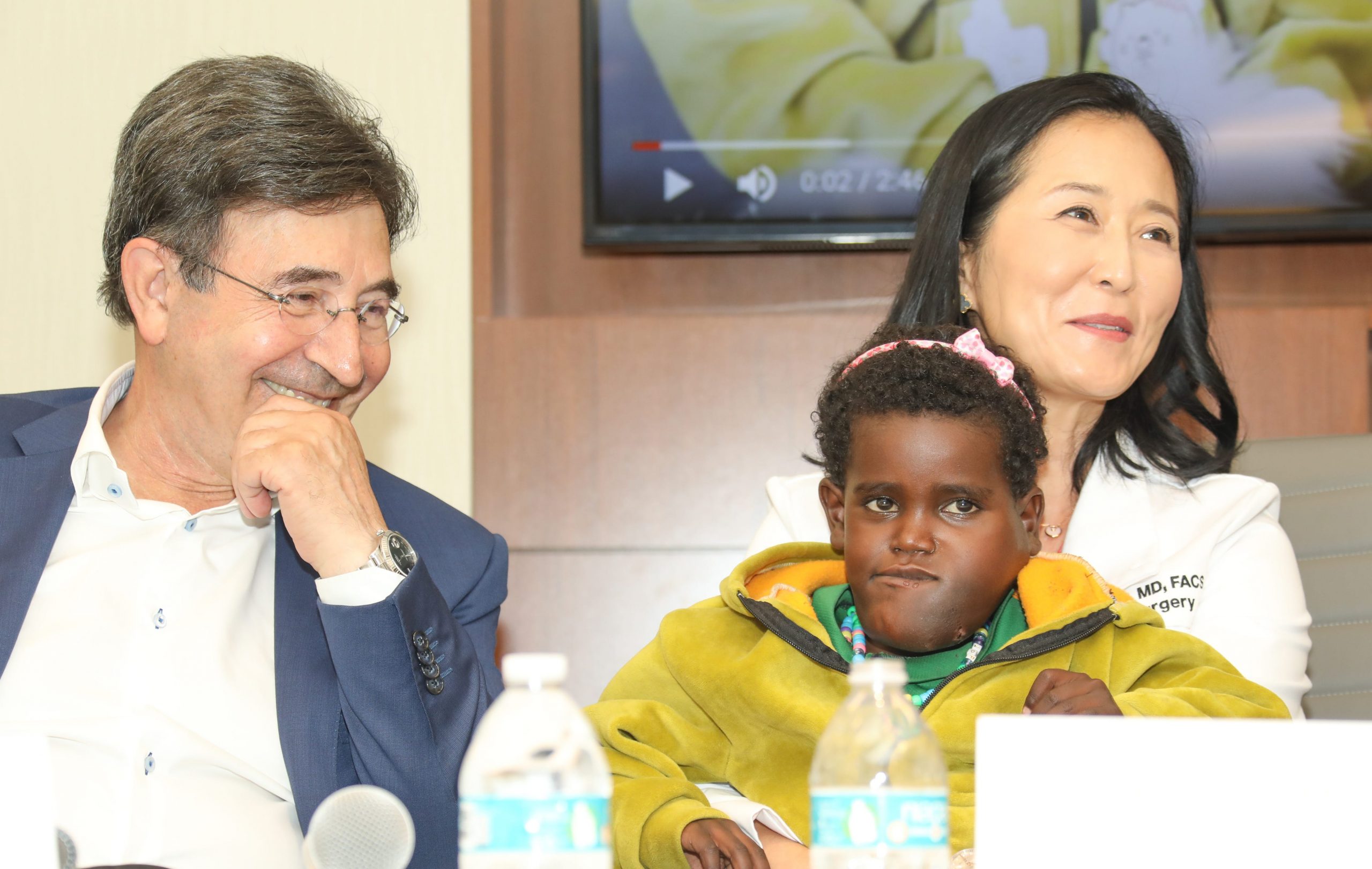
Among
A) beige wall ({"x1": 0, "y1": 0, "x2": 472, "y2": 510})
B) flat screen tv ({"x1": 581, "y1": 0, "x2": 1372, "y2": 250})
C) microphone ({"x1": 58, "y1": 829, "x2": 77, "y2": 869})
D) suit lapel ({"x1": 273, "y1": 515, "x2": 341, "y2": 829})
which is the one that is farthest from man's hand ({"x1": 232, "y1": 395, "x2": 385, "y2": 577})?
flat screen tv ({"x1": 581, "y1": 0, "x2": 1372, "y2": 250})

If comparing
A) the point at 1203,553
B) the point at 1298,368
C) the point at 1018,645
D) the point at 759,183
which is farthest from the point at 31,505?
the point at 1298,368

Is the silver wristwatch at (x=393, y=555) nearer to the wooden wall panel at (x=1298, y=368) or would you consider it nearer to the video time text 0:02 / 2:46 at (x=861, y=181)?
the video time text 0:02 / 2:46 at (x=861, y=181)

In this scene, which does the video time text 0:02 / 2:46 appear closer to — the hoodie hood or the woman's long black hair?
the woman's long black hair

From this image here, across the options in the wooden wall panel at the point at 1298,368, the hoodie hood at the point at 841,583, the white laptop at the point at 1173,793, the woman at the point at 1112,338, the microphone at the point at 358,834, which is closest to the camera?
the white laptop at the point at 1173,793

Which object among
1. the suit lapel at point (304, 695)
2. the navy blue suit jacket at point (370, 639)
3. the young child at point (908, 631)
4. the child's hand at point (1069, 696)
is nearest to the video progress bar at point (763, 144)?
the navy blue suit jacket at point (370, 639)

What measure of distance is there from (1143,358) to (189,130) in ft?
4.41

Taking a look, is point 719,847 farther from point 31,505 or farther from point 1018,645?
point 31,505

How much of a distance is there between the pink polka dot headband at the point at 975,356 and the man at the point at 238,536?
609mm

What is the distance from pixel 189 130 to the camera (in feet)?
5.70

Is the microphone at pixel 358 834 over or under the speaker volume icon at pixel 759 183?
under

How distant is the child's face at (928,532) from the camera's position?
4.65 feet

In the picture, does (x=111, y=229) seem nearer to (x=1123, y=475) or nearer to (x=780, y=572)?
(x=780, y=572)

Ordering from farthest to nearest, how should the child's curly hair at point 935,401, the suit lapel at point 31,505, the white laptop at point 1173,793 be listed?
the suit lapel at point 31,505, the child's curly hair at point 935,401, the white laptop at point 1173,793

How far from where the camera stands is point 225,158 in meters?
1.71
